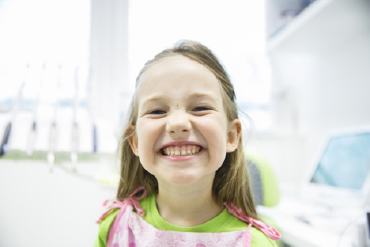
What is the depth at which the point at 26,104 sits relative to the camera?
140 centimetres

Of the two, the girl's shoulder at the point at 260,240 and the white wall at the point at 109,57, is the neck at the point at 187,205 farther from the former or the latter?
the white wall at the point at 109,57

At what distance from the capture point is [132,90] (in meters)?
1.13

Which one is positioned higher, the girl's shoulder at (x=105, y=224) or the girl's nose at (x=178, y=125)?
the girl's nose at (x=178, y=125)

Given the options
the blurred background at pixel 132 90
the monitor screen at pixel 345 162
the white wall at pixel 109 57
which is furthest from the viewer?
the white wall at pixel 109 57

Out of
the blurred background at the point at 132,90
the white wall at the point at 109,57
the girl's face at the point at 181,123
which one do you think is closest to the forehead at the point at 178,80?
the girl's face at the point at 181,123

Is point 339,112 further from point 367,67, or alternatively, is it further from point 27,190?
point 27,190

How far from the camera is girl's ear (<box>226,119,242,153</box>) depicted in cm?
73

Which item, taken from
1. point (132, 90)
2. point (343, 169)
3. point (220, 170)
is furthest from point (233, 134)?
point (343, 169)

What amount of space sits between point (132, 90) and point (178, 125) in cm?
57

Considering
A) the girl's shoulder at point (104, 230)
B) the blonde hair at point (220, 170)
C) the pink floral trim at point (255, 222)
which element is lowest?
the girl's shoulder at point (104, 230)

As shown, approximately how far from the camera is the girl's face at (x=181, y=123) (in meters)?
0.61

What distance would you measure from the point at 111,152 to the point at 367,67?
1107 millimetres

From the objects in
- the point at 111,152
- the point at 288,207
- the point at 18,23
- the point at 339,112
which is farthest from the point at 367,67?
the point at 18,23

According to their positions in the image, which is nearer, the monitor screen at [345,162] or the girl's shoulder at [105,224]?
the girl's shoulder at [105,224]
